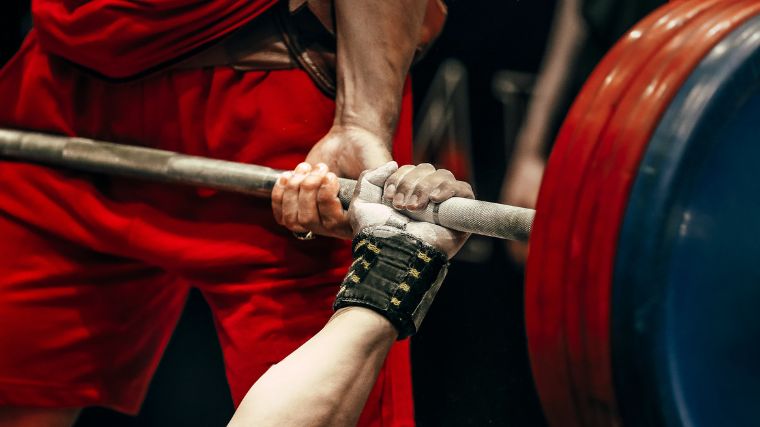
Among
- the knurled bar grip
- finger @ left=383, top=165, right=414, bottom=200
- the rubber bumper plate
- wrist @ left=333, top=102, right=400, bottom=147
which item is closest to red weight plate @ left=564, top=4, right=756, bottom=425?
the rubber bumper plate

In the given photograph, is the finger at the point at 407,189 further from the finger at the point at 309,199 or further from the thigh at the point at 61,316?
the thigh at the point at 61,316

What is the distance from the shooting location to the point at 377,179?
83cm

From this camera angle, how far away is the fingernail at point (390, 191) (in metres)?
0.81

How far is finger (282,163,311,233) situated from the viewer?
0.86 metres

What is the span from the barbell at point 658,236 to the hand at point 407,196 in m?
0.16

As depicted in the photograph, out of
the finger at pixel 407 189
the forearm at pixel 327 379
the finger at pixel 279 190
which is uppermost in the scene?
the finger at pixel 407 189

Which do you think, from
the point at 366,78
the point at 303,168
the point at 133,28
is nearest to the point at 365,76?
the point at 366,78

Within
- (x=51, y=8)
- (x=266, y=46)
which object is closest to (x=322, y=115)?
(x=266, y=46)

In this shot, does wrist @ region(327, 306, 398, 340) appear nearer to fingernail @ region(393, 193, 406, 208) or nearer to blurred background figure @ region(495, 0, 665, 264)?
fingernail @ region(393, 193, 406, 208)

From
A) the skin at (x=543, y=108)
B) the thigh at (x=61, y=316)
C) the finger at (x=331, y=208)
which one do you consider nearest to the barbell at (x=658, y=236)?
the finger at (x=331, y=208)

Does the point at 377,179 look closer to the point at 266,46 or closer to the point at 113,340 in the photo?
the point at 266,46

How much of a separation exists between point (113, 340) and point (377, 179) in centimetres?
43

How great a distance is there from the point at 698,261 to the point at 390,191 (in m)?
0.29

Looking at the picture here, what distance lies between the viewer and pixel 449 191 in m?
0.80
